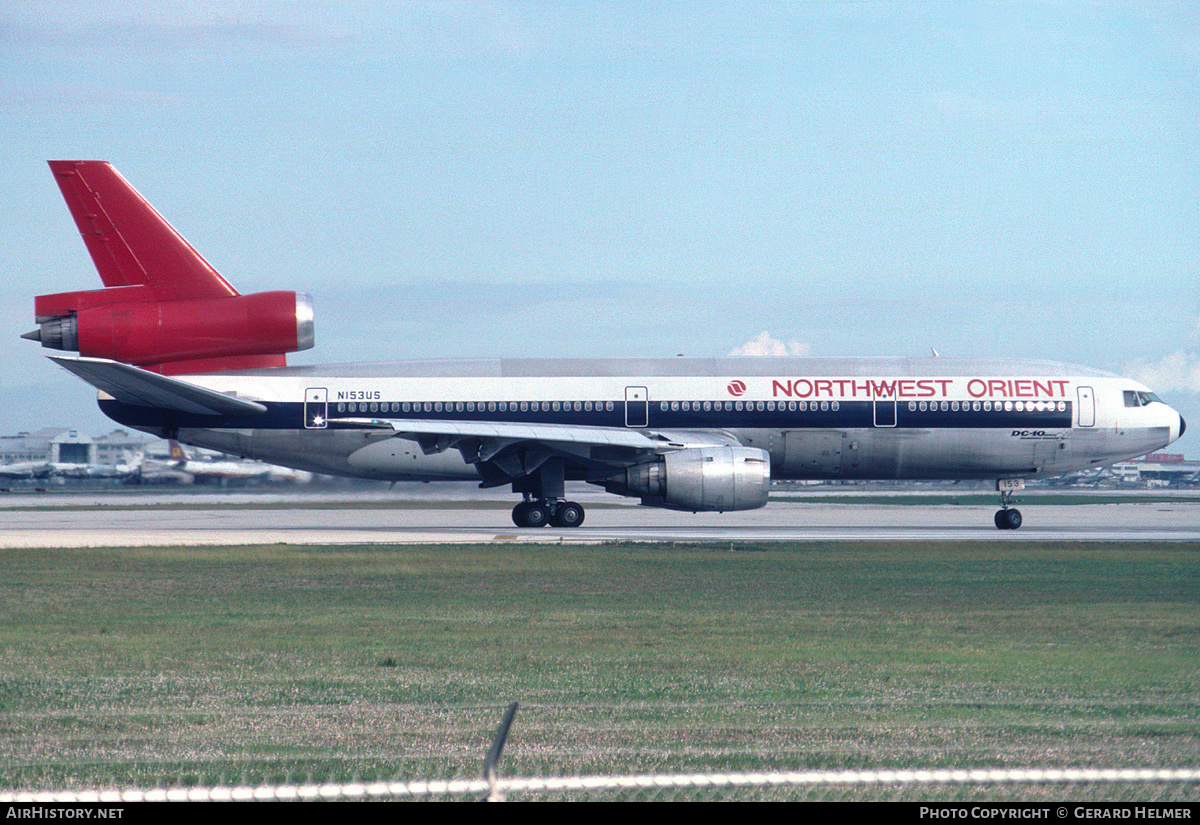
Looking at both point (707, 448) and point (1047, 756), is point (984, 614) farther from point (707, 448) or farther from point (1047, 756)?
point (707, 448)

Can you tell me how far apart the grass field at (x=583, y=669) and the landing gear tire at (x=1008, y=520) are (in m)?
11.2

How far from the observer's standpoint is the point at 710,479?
27.1m

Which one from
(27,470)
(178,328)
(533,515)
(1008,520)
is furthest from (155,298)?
(27,470)

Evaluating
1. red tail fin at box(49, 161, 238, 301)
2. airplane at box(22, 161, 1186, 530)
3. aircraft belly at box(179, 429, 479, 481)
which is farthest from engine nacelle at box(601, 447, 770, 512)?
red tail fin at box(49, 161, 238, 301)

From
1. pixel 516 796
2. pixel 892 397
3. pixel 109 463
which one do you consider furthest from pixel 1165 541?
pixel 109 463

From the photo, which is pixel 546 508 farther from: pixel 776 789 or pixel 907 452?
pixel 776 789

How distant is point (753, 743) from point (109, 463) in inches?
3083

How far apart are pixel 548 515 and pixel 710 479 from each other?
4.85 meters

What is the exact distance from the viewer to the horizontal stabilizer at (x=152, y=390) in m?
26.0

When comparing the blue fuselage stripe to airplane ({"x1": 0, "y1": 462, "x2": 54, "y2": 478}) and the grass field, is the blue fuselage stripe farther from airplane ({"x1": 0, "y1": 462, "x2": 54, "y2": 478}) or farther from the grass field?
airplane ({"x1": 0, "y1": 462, "x2": 54, "y2": 478})

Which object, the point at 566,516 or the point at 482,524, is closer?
the point at 566,516

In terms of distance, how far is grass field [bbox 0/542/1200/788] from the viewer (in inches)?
277

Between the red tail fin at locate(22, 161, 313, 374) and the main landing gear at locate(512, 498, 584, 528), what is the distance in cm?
685

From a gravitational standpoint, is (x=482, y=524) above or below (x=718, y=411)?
below
